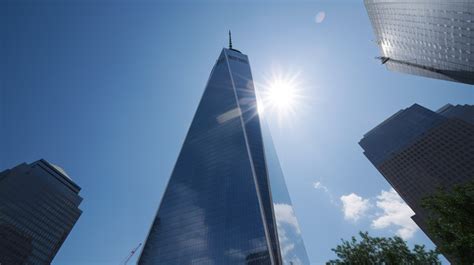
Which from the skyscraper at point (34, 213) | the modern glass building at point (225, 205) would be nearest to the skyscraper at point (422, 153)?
the modern glass building at point (225, 205)

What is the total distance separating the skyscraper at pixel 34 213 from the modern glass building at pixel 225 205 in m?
72.9

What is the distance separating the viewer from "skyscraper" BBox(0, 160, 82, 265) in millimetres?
134663

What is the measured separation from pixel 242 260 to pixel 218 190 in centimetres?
3560

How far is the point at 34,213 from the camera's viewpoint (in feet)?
493

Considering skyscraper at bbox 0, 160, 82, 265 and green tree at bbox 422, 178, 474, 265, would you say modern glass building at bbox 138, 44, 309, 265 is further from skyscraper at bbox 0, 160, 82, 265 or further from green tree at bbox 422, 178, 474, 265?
skyscraper at bbox 0, 160, 82, 265

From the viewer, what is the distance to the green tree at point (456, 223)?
2322cm

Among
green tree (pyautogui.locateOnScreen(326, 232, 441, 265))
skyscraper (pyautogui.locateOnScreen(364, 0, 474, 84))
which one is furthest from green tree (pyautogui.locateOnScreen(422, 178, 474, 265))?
skyscraper (pyautogui.locateOnScreen(364, 0, 474, 84))

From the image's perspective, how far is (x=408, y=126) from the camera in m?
158

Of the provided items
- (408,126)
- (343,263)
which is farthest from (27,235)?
(408,126)

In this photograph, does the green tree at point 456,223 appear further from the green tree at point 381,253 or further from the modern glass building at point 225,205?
the modern glass building at point 225,205

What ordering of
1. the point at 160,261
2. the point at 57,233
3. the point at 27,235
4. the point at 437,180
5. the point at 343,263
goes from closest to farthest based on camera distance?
the point at 343,263 → the point at 160,261 → the point at 437,180 → the point at 27,235 → the point at 57,233

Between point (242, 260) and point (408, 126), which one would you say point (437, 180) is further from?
point (242, 260)

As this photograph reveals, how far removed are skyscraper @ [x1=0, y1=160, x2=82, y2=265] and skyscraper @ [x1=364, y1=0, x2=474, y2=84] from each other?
190078mm

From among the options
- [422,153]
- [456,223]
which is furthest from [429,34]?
[422,153]
